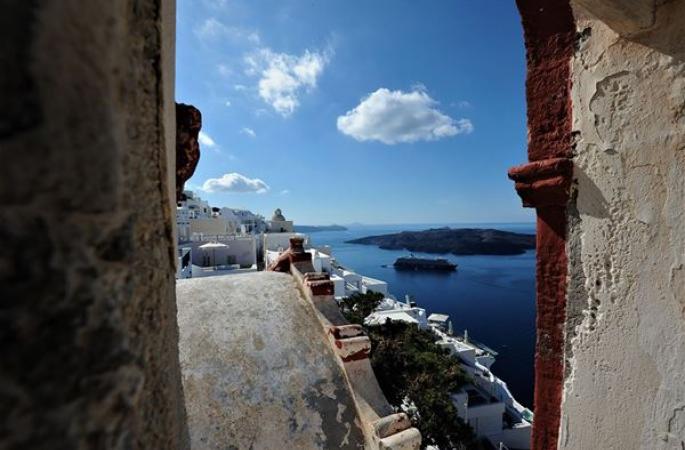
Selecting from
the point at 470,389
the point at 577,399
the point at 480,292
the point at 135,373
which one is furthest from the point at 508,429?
the point at 480,292

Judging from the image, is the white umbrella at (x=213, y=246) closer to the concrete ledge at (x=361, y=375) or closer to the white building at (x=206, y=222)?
the white building at (x=206, y=222)

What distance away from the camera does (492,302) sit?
4212 centimetres

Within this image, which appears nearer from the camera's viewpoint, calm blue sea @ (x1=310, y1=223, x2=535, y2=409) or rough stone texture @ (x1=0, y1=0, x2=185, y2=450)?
rough stone texture @ (x1=0, y1=0, x2=185, y2=450)

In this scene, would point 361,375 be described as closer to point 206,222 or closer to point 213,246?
point 213,246

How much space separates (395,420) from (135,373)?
2748 millimetres

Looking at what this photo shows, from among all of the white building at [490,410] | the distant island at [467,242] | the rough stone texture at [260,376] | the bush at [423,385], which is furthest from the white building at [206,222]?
the distant island at [467,242]

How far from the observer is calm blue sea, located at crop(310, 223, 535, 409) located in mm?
25062

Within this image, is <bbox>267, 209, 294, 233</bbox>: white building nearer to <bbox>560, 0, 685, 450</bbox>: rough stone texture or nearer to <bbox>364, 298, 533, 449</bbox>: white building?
<bbox>364, 298, 533, 449</bbox>: white building

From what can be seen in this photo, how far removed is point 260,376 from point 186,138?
2490 millimetres

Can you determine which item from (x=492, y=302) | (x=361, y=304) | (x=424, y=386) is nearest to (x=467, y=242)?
(x=492, y=302)

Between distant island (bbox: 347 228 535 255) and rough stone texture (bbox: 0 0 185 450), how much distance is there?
95.3 metres

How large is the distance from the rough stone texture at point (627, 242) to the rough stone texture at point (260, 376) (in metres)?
1.75

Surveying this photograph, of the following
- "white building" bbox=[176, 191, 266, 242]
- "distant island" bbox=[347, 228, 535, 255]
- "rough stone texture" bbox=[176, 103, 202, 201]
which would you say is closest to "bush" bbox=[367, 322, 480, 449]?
"rough stone texture" bbox=[176, 103, 202, 201]

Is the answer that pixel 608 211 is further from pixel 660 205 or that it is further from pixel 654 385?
pixel 654 385
